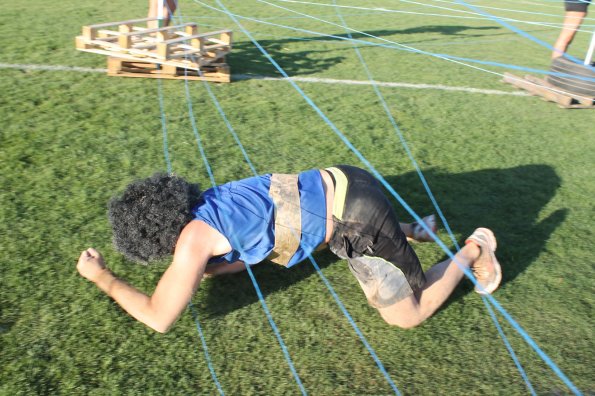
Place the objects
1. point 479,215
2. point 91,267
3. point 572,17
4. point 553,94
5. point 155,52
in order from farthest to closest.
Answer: point 572,17 < point 553,94 < point 155,52 < point 479,215 < point 91,267

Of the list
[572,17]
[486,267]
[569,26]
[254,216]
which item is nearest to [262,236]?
[254,216]

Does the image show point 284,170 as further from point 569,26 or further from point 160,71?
point 569,26

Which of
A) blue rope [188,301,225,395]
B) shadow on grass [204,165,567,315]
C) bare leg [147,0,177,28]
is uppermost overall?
bare leg [147,0,177,28]

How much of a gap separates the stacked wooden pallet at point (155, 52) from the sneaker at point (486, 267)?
325 cm

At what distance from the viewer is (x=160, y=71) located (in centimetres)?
598

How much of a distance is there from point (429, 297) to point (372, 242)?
18.1 inches

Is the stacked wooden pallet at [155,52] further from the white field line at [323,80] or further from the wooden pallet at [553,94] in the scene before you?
the wooden pallet at [553,94]

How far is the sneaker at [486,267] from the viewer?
137 inches

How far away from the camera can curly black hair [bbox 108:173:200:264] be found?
9.41 feet

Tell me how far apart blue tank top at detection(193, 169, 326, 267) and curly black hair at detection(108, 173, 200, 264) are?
0.12 m

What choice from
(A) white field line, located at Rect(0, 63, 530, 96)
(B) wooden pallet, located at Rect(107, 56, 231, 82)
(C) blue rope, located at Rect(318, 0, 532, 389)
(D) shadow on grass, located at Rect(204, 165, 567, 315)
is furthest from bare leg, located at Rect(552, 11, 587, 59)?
(B) wooden pallet, located at Rect(107, 56, 231, 82)

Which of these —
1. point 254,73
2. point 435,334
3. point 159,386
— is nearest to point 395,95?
point 254,73

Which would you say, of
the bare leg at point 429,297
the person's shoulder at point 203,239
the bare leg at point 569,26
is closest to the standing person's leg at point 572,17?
the bare leg at point 569,26

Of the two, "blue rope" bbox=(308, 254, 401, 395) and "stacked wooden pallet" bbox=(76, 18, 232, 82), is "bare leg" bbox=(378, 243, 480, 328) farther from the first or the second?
"stacked wooden pallet" bbox=(76, 18, 232, 82)
